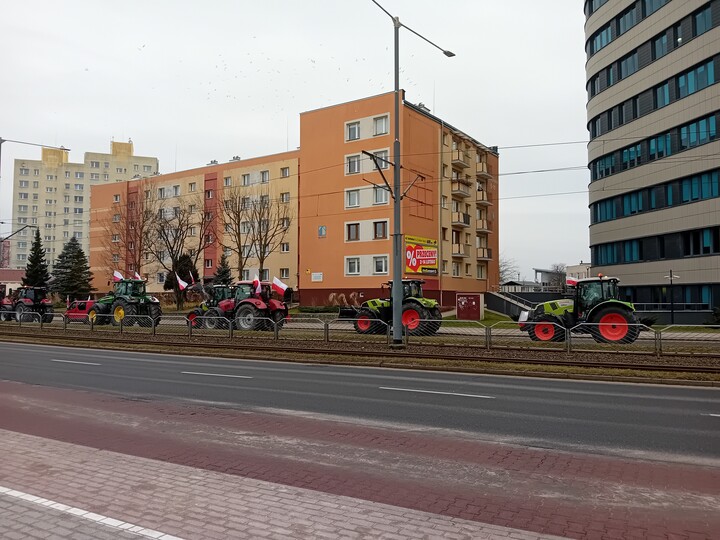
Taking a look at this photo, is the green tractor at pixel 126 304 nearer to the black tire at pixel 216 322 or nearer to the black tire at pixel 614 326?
the black tire at pixel 216 322

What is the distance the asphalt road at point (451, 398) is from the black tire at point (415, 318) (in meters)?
7.77

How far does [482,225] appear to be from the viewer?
55.4m

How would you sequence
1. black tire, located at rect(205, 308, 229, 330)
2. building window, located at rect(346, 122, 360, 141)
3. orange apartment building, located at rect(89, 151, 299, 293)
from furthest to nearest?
1. orange apartment building, located at rect(89, 151, 299, 293)
2. building window, located at rect(346, 122, 360, 141)
3. black tire, located at rect(205, 308, 229, 330)

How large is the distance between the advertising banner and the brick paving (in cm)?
3387

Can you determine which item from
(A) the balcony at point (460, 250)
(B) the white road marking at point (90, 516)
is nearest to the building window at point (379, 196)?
(A) the balcony at point (460, 250)

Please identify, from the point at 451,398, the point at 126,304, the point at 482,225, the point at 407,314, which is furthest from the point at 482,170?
the point at 451,398

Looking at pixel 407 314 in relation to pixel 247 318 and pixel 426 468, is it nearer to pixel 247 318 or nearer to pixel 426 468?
pixel 247 318

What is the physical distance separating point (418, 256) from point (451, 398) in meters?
32.3

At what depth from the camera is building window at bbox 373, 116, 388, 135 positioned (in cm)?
4506

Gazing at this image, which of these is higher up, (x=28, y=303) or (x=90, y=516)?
(x=28, y=303)

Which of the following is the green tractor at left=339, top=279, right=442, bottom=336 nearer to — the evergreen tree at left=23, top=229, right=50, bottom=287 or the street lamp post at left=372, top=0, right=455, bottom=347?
the street lamp post at left=372, top=0, right=455, bottom=347

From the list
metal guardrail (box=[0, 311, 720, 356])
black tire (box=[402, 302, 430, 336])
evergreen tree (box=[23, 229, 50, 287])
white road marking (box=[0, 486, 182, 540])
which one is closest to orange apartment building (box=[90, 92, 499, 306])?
evergreen tree (box=[23, 229, 50, 287])

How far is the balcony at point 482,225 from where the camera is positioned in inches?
2132

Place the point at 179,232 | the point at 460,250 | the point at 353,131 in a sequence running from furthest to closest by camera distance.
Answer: the point at 179,232 < the point at 460,250 < the point at 353,131
